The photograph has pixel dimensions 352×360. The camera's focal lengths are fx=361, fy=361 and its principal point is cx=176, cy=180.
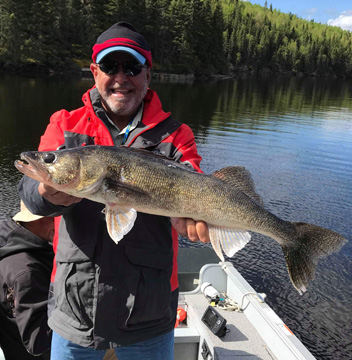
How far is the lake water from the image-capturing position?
10.4 metres

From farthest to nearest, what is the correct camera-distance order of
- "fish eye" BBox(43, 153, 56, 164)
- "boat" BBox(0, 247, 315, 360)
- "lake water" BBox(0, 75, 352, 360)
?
"lake water" BBox(0, 75, 352, 360) < "boat" BBox(0, 247, 315, 360) < "fish eye" BBox(43, 153, 56, 164)

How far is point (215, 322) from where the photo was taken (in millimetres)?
6055

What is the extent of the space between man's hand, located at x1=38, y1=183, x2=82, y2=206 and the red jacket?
0.05 meters

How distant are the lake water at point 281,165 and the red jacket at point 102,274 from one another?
7459 mm

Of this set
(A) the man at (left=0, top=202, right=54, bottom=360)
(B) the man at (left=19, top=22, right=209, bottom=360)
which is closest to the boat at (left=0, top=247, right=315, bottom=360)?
(A) the man at (left=0, top=202, right=54, bottom=360)

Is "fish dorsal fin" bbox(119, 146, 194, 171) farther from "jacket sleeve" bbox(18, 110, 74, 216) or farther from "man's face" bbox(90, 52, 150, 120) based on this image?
"jacket sleeve" bbox(18, 110, 74, 216)

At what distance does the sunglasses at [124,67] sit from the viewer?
366 cm

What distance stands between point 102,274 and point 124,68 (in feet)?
6.66

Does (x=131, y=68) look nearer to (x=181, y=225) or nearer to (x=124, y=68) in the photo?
(x=124, y=68)

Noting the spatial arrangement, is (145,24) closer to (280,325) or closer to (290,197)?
(290,197)

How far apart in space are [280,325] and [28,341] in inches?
153

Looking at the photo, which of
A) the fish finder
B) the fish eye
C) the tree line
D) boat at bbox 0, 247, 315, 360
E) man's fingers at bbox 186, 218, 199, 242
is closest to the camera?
the fish eye

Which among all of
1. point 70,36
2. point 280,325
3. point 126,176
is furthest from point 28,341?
point 70,36

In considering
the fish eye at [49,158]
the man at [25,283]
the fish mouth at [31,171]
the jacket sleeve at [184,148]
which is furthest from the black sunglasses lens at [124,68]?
→ the man at [25,283]
